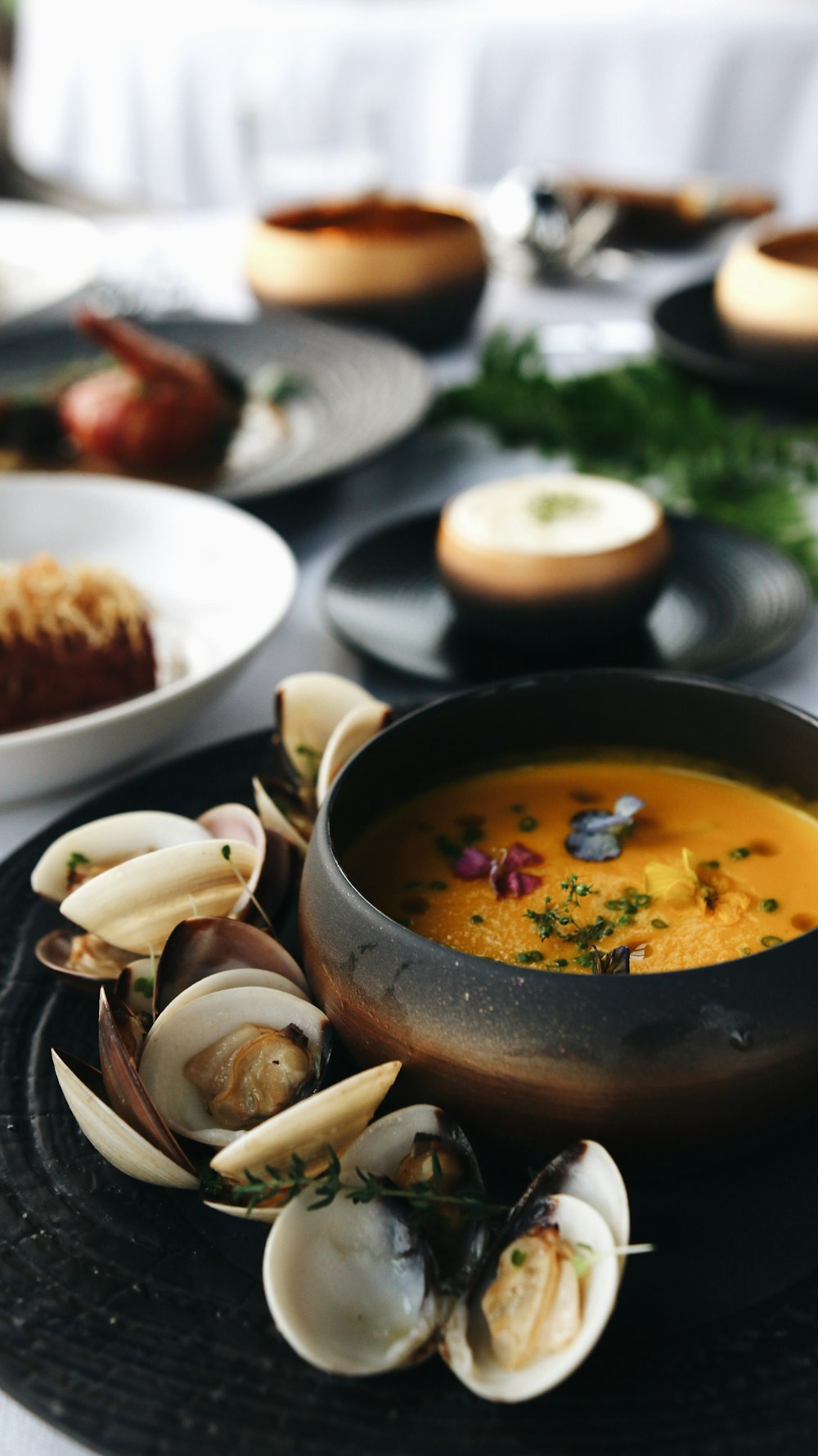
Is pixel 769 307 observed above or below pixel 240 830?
above

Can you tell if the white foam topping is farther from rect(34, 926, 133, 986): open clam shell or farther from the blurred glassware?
the blurred glassware

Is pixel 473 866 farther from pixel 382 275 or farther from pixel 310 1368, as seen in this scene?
pixel 382 275

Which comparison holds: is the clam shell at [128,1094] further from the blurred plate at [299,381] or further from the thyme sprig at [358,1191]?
the blurred plate at [299,381]

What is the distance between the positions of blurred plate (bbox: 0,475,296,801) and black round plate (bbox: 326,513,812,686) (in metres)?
0.09

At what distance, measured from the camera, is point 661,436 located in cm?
166

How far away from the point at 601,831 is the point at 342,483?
0.99m

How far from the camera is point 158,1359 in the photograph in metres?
0.58

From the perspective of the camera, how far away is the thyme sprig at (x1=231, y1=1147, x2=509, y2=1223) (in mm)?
613

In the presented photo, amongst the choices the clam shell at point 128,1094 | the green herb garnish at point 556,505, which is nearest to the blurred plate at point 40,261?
the green herb garnish at point 556,505

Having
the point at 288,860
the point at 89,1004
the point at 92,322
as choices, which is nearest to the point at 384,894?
the point at 288,860

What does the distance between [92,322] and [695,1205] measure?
1389 mm

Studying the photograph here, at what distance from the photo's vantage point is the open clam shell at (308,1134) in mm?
611

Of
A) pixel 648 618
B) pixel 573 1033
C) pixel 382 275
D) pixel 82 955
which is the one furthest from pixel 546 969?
pixel 382 275

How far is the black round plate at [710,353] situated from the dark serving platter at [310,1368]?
1.19 meters
